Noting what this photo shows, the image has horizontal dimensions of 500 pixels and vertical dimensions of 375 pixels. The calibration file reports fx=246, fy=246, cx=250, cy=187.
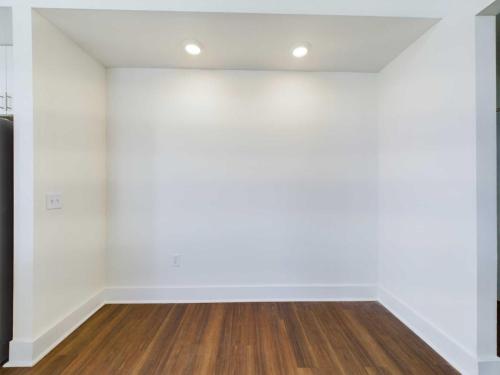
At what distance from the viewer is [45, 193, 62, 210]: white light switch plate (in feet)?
5.75

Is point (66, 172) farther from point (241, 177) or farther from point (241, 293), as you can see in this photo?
point (241, 293)

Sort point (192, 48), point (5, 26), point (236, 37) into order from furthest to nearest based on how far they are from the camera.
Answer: point (192, 48)
point (236, 37)
point (5, 26)

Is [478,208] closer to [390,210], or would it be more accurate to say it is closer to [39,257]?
[390,210]

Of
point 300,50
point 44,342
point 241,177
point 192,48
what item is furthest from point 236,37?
point 44,342

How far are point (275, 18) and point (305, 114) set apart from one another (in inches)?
38.6

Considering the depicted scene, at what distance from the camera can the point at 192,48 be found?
209 cm

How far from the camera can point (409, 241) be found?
211cm

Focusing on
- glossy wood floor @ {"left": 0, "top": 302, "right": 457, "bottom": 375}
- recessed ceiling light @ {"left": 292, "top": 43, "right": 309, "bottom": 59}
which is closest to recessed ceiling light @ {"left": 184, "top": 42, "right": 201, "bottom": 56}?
recessed ceiling light @ {"left": 292, "top": 43, "right": 309, "bottom": 59}

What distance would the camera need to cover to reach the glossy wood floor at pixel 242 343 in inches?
62.6

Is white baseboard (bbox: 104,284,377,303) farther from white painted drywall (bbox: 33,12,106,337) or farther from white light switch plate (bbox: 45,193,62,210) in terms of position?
white light switch plate (bbox: 45,193,62,210)

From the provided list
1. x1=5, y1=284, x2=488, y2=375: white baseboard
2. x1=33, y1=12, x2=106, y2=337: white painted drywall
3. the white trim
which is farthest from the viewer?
x1=5, y1=284, x2=488, y2=375: white baseboard

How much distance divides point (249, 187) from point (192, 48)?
1.34 metres

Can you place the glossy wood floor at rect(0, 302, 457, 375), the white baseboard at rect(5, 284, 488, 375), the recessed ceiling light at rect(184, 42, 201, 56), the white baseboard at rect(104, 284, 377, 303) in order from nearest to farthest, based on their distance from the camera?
the glossy wood floor at rect(0, 302, 457, 375)
the recessed ceiling light at rect(184, 42, 201, 56)
the white baseboard at rect(5, 284, 488, 375)
the white baseboard at rect(104, 284, 377, 303)

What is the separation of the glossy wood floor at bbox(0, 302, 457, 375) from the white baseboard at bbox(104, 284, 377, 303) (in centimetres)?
11
